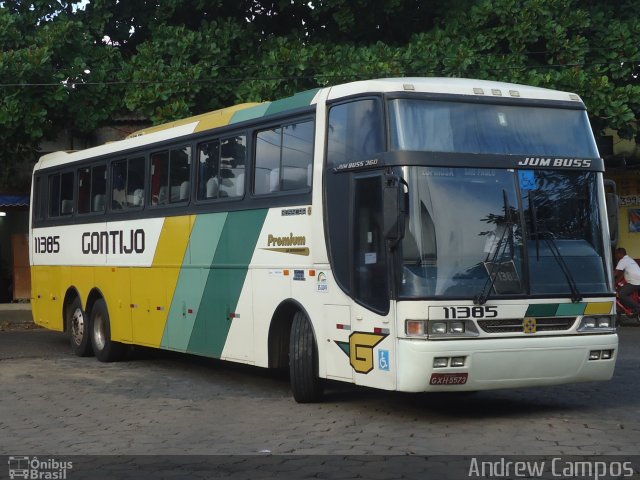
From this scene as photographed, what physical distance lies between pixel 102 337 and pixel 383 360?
774 centimetres

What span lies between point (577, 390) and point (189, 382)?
470cm

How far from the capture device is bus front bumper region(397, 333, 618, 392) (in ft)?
32.1

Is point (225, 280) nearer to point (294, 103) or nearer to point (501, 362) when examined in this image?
point (294, 103)

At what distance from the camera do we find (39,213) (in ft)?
63.4

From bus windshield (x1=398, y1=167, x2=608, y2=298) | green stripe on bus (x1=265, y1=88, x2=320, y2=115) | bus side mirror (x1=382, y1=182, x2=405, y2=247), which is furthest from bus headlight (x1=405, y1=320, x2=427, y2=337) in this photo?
green stripe on bus (x1=265, y1=88, x2=320, y2=115)

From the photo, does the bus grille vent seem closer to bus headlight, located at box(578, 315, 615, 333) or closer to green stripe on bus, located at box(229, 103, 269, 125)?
bus headlight, located at box(578, 315, 615, 333)

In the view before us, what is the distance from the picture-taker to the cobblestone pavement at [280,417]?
902 centimetres

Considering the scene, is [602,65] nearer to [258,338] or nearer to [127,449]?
[258,338]

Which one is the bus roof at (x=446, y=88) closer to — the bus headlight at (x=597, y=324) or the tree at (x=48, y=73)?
the bus headlight at (x=597, y=324)

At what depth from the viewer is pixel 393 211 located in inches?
388

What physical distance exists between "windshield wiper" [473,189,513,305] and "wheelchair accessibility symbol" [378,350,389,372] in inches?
36.2

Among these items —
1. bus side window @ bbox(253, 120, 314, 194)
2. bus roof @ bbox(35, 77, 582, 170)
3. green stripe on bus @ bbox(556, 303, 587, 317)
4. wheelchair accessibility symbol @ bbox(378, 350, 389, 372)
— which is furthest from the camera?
bus side window @ bbox(253, 120, 314, 194)

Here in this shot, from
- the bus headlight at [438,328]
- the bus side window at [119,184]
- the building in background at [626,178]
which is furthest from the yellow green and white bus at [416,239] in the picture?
the building in background at [626,178]

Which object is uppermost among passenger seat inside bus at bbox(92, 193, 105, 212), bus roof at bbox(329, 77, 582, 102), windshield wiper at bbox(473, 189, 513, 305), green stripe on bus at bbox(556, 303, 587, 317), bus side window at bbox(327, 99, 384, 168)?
bus roof at bbox(329, 77, 582, 102)
